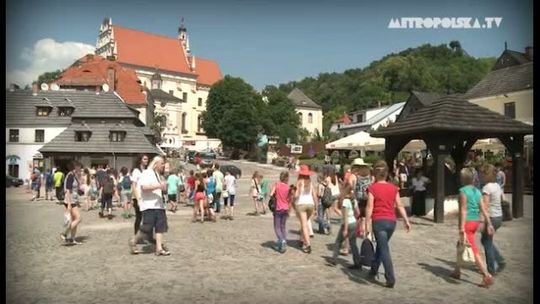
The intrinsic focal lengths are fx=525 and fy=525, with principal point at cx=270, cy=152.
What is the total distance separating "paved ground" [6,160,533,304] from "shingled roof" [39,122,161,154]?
40.7 inches

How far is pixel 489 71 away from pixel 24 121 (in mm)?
6278

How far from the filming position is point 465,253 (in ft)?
20.6

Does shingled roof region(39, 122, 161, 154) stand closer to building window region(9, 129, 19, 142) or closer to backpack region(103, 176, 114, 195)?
building window region(9, 129, 19, 142)

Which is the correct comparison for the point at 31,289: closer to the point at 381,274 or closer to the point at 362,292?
the point at 362,292

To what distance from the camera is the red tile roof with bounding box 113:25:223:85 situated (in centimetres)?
736

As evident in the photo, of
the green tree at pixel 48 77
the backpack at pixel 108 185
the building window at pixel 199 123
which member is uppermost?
the green tree at pixel 48 77

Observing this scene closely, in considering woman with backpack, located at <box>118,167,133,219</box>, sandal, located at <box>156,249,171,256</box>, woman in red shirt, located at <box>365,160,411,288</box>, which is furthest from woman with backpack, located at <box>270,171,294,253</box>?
woman with backpack, located at <box>118,167,133,219</box>

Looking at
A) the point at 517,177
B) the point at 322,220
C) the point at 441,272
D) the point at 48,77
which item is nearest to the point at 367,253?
the point at 441,272

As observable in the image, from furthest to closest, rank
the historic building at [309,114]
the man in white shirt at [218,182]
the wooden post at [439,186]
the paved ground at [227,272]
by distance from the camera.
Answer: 1. the man in white shirt at [218,182]
2. the wooden post at [439,186]
3. the historic building at [309,114]
4. the paved ground at [227,272]

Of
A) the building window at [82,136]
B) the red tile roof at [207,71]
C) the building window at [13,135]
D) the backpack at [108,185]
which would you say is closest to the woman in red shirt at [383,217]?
the red tile roof at [207,71]

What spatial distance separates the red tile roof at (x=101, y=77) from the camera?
26.3ft

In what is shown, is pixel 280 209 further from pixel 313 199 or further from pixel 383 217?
pixel 383 217

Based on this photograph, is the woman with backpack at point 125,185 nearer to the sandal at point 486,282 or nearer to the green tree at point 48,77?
the green tree at point 48,77

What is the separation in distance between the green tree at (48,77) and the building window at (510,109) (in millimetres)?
6696
